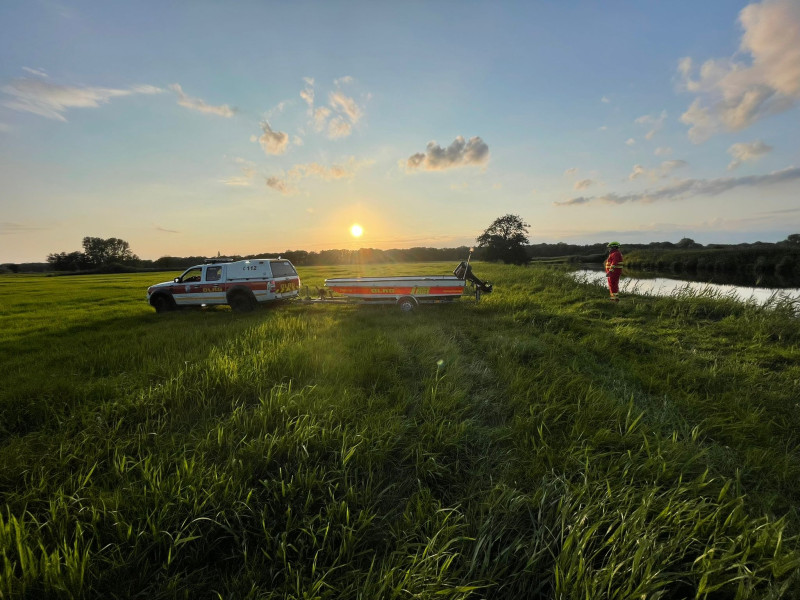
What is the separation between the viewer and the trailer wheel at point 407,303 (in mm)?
10734

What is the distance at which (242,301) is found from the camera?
1117 centimetres

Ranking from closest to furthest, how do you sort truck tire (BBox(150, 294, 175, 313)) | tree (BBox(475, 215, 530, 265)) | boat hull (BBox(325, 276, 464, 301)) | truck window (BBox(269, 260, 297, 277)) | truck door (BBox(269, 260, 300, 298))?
boat hull (BBox(325, 276, 464, 301)), truck door (BBox(269, 260, 300, 298)), truck window (BBox(269, 260, 297, 277)), truck tire (BBox(150, 294, 175, 313)), tree (BBox(475, 215, 530, 265))

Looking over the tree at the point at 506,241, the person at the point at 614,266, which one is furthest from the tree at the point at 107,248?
the person at the point at 614,266

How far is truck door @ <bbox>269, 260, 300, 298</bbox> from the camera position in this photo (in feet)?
36.1

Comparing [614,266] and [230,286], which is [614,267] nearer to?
[614,266]

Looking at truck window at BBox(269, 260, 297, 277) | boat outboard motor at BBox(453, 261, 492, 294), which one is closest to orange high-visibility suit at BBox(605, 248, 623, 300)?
boat outboard motor at BBox(453, 261, 492, 294)

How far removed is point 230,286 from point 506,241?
153 feet

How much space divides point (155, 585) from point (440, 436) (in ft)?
→ 7.83

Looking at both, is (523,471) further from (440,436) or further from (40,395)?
(40,395)

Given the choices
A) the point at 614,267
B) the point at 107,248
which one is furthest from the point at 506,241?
the point at 107,248

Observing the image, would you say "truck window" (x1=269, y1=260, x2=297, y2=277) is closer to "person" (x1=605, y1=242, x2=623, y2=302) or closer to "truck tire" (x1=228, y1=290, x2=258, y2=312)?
"truck tire" (x1=228, y1=290, x2=258, y2=312)

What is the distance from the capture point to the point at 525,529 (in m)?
2.31

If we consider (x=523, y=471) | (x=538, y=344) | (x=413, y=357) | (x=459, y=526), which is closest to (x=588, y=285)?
(x=538, y=344)

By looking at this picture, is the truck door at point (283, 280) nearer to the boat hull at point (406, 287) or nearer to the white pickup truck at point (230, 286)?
the white pickup truck at point (230, 286)
